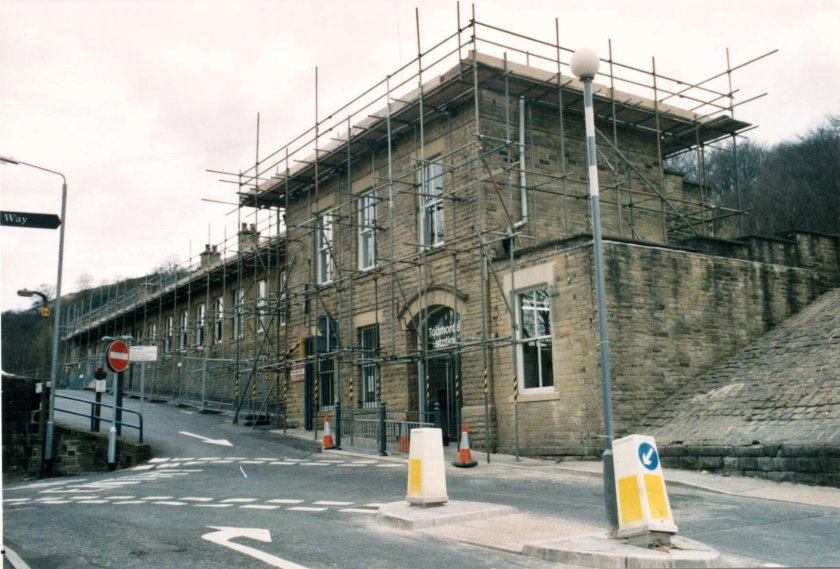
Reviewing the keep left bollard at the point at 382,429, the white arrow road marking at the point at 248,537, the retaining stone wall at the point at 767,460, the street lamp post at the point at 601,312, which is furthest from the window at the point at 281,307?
the street lamp post at the point at 601,312

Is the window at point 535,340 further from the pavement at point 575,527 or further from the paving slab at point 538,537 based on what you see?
the paving slab at point 538,537

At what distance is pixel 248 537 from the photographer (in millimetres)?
8062

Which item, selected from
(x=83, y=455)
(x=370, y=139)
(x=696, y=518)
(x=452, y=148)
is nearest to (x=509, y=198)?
(x=452, y=148)

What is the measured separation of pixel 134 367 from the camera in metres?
39.8

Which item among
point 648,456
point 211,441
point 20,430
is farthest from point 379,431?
point 648,456

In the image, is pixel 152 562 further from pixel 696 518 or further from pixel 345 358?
pixel 345 358

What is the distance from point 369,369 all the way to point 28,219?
1687 centimetres

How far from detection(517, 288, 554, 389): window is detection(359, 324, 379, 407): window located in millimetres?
5512

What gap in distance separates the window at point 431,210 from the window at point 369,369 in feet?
10.0

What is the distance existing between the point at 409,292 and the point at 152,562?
46.1 ft

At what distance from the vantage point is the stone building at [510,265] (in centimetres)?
1602

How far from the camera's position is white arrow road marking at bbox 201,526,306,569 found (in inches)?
265

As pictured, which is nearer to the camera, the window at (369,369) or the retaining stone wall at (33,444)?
the retaining stone wall at (33,444)

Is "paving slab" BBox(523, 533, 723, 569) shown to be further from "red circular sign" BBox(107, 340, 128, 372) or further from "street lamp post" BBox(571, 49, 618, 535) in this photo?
"red circular sign" BBox(107, 340, 128, 372)
